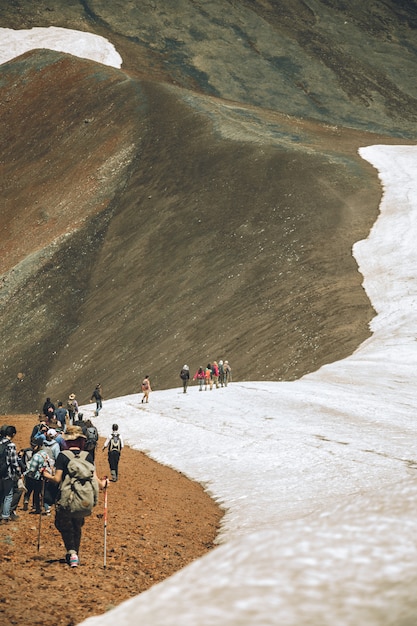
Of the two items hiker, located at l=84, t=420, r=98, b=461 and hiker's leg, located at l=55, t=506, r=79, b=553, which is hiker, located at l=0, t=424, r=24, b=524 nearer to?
hiker, located at l=84, t=420, r=98, b=461

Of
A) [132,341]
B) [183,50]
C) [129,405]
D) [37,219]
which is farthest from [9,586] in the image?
[183,50]

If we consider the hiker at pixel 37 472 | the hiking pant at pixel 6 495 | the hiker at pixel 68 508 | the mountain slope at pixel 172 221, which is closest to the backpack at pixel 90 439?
the hiker at pixel 37 472

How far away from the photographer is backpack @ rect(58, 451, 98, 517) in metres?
12.9

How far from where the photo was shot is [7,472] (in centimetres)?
1736

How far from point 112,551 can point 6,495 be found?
3216 millimetres

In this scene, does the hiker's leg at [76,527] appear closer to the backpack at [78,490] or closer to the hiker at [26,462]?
the backpack at [78,490]

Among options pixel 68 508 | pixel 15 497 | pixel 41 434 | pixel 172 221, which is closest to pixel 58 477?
pixel 68 508

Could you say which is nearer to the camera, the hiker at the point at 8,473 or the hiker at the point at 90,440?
the hiker at the point at 8,473

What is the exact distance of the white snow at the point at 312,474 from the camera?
5.85 meters

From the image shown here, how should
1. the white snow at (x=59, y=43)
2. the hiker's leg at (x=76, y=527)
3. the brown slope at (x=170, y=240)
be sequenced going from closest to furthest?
1. the hiker's leg at (x=76, y=527)
2. the brown slope at (x=170, y=240)
3. the white snow at (x=59, y=43)

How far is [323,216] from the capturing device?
208 feet

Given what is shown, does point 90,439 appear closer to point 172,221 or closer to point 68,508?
point 68,508

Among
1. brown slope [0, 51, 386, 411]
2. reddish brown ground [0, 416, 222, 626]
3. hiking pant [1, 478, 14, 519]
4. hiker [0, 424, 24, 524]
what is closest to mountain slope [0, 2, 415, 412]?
brown slope [0, 51, 386, 411]

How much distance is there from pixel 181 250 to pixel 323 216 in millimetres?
10990
